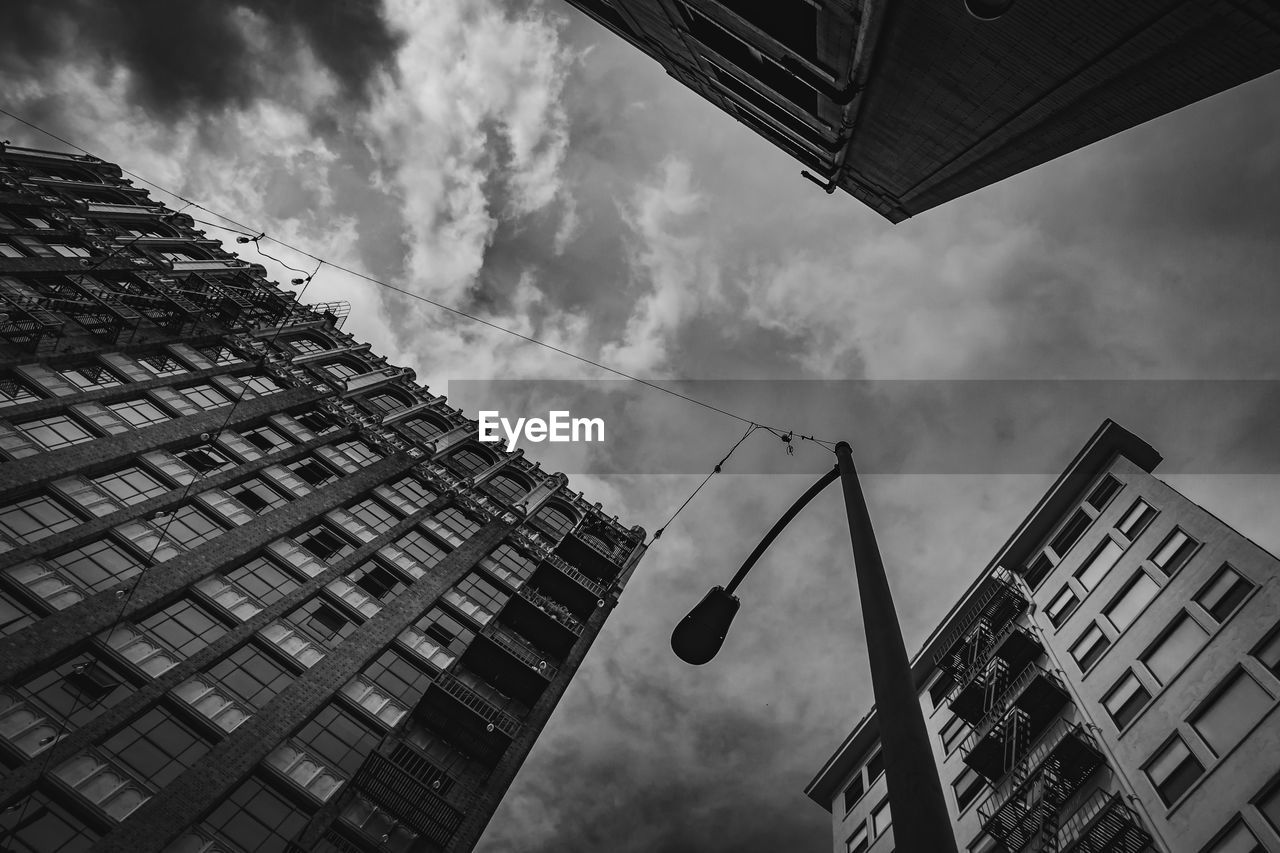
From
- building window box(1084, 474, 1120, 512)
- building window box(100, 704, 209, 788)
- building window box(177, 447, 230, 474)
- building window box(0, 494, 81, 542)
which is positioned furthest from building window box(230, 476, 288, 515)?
building window box(1084, 474, 1120, 512)

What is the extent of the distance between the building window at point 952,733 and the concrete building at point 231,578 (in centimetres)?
1775

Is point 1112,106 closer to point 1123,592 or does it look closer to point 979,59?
point 979,59

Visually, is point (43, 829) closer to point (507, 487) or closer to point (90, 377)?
point (90, 377)

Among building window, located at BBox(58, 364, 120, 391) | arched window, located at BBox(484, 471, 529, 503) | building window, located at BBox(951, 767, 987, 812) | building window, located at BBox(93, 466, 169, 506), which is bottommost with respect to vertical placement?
building window, located at BBox(93, 466, 169, 506)

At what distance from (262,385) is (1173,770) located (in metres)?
40.1

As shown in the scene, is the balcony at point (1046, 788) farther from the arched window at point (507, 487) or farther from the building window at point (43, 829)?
the building window at point (43, 829)

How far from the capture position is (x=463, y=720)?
26.7 meters

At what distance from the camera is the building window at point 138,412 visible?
89.3ft

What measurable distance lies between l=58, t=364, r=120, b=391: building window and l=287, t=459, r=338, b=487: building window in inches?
296

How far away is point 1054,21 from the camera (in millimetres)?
10695

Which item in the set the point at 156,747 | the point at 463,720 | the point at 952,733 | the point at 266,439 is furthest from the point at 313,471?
the point at 952,733

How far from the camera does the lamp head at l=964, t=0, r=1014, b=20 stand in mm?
10234

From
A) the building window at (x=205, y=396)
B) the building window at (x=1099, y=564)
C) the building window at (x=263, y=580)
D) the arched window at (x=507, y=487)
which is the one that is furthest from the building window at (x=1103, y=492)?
the building window at (x=205, y=396)

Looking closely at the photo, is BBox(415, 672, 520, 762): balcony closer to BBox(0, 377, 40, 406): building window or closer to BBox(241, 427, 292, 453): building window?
BBox(241, 427, 292, 453): building window
